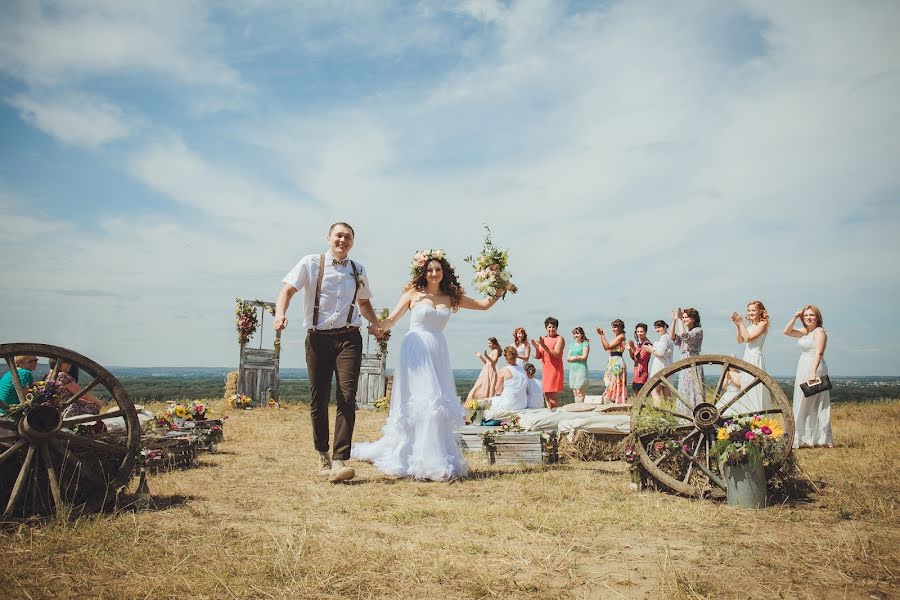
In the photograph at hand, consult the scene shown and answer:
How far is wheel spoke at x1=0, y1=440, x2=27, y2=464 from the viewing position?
12.7 ft

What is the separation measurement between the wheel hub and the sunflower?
36 centimetres

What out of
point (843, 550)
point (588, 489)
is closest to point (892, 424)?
point (588, 489)

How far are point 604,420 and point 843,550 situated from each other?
4.18 metres

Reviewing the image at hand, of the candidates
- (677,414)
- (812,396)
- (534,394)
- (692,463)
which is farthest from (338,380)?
(812,396)

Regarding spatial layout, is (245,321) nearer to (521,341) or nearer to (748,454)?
(521,341)

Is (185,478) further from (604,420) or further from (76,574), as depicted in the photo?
(604,420)

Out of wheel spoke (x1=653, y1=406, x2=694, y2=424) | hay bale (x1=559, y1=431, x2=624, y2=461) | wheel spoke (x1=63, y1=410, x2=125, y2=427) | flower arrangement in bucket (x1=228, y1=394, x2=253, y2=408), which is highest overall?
wheel spoke (x1=63, y1=410, x2=125, y2=427)

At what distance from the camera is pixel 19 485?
387 centimetres

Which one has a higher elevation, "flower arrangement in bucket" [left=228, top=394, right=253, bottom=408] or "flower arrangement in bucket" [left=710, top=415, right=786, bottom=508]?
"flower arrangement in bucket" [left=710, top=415, right=786, bottom=508]

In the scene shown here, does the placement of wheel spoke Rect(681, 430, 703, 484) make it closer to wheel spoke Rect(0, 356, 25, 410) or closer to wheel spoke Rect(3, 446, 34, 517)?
wheel spoke Rect(3, 446, 34, 517)

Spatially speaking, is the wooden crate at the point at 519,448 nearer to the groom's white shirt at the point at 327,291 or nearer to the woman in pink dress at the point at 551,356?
the groom's white shirt at the point at 327,291

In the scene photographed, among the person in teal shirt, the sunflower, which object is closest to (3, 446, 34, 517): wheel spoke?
the person in teal shirt

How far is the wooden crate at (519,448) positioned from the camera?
24.2ft

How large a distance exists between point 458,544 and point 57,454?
2801 millimetres
